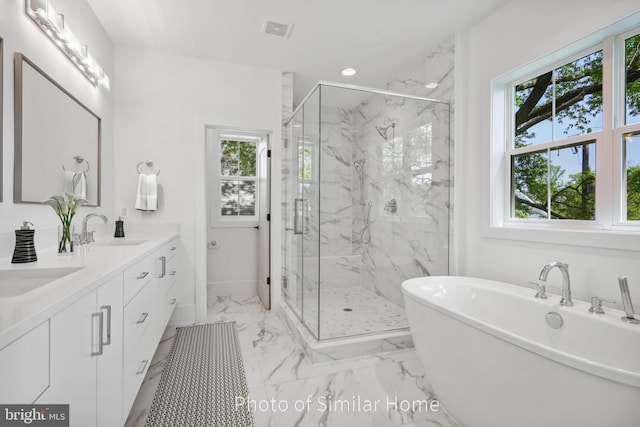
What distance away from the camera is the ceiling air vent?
8.16ft

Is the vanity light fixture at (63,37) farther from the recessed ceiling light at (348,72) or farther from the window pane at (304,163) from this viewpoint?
the recessed ceiling light at (348,72)

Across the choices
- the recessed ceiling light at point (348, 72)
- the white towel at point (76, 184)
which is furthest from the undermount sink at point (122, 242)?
the recessed ceiling light at point (348, 72)

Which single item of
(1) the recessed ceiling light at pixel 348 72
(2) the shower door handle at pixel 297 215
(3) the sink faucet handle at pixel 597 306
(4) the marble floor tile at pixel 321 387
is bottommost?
(4) the marble floor tile at pixel 321 387

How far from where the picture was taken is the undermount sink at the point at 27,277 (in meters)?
1.13

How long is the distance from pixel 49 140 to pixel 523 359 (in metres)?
2.65

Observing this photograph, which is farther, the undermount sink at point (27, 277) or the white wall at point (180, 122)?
the white wall at point (180, 122)

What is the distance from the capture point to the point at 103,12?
2.36 metres

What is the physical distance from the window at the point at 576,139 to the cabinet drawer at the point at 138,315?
2478 millimetres

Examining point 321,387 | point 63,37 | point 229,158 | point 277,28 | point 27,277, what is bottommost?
point 321,387

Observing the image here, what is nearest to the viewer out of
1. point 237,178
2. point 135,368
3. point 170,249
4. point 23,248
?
point 23,248

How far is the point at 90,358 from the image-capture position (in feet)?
3.24

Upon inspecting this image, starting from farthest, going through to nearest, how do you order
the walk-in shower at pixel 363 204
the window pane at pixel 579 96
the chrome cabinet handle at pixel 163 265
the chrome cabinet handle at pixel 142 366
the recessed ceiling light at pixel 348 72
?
the recessed ceiling light at pixel 348 72, the walk-in shower at pixel 363 204, the chrome cabinet handle at pixel 163 265, the window pane at pixel 579 96, the chrome cabinet handle at pixel 142 366

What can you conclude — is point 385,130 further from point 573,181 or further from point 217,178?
point 217,178

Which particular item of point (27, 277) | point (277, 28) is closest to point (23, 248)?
point (27, 277)
